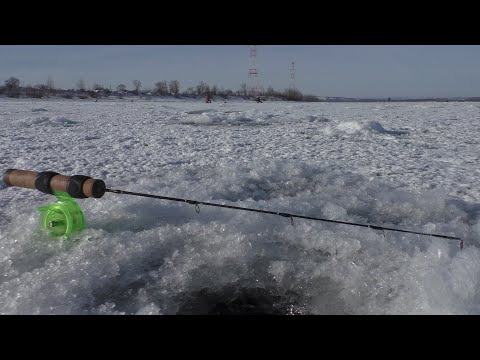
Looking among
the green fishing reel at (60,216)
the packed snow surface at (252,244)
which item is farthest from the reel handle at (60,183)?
the packed snow surface at (252,244)

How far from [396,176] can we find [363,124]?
182 inches

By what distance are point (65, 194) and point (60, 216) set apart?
16 centimetres

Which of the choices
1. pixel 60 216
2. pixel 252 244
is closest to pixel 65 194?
pixel 60 216

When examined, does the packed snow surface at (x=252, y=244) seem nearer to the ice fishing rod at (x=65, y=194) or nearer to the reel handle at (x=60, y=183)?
the ice fishing rod at (x=65, y=194)

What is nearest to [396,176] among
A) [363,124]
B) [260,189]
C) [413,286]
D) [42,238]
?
[260,189]

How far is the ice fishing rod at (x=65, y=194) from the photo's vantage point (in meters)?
2.28

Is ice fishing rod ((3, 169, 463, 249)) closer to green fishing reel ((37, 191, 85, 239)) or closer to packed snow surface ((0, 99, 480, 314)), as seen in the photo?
green fishing reel ((37, 191, 85, 239))

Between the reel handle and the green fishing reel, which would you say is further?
the green fishing reel

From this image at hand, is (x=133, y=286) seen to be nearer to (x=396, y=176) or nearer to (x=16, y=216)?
(x=16, y=216)

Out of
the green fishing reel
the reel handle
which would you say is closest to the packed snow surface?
the green fishing reel

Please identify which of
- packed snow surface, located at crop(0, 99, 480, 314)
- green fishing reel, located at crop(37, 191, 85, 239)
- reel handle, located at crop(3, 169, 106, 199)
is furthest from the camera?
green fishing reel, located at crop(37, 191, 85, 239)

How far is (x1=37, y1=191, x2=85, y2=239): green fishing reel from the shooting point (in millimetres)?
2539

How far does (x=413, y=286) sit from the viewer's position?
2039 mm
